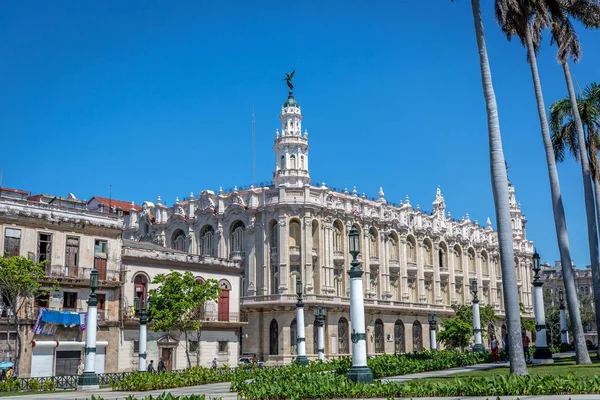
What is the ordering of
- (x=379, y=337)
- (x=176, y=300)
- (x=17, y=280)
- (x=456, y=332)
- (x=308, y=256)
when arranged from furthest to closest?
(x=379, y=337), (x=308, y=256), (x=456, y=332), (x=176, y=300), (x=17, y=280)

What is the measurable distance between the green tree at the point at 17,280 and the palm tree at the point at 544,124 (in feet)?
92.7

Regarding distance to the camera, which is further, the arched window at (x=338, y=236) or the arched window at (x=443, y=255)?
the arched window at (x=443, y=255)

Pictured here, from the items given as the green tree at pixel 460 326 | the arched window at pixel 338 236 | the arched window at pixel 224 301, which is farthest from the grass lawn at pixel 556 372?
the arched window at pixel 338 236

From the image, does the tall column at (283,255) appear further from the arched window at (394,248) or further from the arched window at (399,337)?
the arched window at (399,337)

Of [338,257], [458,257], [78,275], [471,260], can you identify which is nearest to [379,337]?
[338,257]

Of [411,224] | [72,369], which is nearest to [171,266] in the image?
[72,369]

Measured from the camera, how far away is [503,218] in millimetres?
25141

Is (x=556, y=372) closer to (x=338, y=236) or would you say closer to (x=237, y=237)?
(x=338, y=236)

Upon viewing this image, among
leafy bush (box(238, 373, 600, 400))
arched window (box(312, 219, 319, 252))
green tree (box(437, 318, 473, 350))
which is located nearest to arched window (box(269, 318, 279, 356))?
arched window (box(312, 219, 319, 252))

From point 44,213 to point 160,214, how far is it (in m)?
30.6

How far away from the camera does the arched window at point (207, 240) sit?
71.5 meters

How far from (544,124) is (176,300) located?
26.6 meters

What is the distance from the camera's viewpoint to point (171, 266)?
178 feet

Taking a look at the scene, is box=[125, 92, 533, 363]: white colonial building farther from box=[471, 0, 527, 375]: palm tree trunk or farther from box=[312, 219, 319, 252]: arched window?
box=[471, 0, 527, 375]: palm tree trunk
